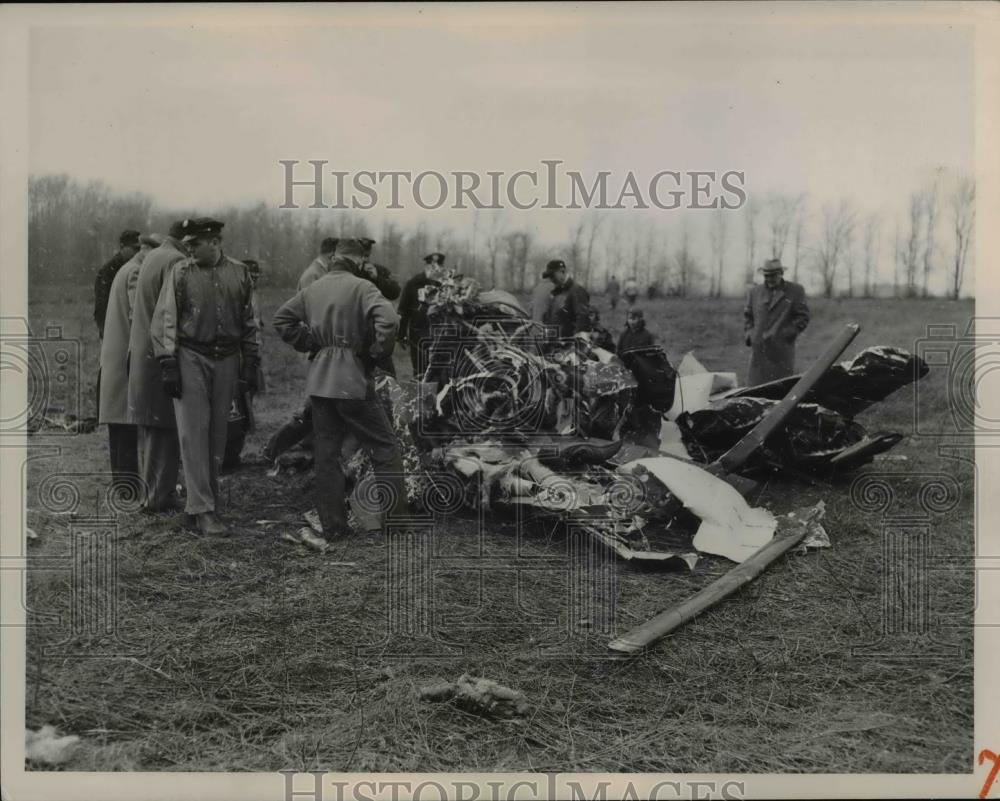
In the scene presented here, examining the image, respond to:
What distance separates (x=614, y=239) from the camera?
12.5 ft

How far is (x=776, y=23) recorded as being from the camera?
3.60 m

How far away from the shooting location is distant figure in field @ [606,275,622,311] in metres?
3.92

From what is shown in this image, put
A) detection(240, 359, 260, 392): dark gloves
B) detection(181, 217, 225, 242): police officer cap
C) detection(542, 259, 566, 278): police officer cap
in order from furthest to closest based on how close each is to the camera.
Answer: detection(240, 359, 260, 392): dark gloves
detection(542, 259, 566, 278): police officer cap
detection(181, 217, 225, 242): police officer cap

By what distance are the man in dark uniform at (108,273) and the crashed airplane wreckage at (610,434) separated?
1109mm

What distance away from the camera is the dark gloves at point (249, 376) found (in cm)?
→ 391

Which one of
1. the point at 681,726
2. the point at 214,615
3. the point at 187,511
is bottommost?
the point at 681,726

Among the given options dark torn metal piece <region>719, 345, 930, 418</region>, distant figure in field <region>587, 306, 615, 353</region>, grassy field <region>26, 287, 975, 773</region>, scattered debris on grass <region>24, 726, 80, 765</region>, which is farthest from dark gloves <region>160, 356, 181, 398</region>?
dark torn metal piece <region>719, 345, 930, 418</region>

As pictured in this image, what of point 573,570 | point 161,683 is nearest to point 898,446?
point 573,570

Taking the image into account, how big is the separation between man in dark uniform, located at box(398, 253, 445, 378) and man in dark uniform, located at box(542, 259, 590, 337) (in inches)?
17.8

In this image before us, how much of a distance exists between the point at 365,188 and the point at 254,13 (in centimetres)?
78

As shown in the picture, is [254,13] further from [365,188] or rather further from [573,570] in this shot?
[573,570]

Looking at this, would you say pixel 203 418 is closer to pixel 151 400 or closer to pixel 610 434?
pixel 151 400

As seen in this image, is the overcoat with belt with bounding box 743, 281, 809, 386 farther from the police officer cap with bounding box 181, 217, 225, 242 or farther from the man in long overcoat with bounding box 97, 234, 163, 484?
the man in long overcoat with bounding box 97, 234, 163, 484

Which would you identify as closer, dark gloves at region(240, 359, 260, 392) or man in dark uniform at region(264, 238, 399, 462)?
man in dark uniform at region(264, 238, 399, 462)
